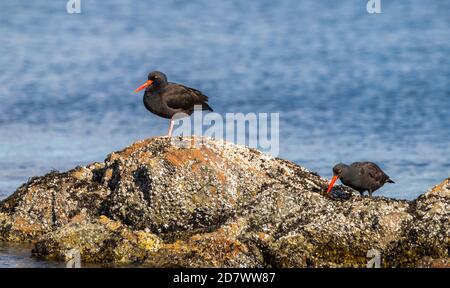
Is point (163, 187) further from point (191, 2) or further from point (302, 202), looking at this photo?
point (191, 2)

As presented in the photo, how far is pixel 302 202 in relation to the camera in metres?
11.0

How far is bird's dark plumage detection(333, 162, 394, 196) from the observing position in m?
12.1

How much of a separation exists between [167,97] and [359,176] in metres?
2.73

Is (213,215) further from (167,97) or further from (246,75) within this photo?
(246,75)

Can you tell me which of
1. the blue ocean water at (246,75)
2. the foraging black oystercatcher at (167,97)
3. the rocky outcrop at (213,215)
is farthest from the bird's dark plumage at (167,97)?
the blue ocean water at (246,75)

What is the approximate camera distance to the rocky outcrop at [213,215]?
10.2m

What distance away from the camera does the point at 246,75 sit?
87.1 ft

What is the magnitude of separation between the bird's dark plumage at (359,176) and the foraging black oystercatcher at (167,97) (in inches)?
92.7

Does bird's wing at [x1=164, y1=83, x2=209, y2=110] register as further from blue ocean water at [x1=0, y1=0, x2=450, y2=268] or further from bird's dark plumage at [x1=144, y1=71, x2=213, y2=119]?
blue ocean water at [x1=0, y1=0, x2=450, y2=268]

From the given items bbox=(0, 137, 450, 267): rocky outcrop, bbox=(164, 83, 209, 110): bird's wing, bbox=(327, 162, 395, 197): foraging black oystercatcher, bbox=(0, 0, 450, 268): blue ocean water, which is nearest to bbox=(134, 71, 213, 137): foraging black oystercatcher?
bbox=(164, 83, 209, 110): bird's wing

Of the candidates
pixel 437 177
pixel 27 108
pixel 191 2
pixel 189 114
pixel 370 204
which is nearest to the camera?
pixel 370 204

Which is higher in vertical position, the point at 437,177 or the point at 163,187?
the point at 163,187

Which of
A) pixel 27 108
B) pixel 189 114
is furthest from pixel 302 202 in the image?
pixel 27 108

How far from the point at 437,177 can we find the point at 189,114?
190 inches
